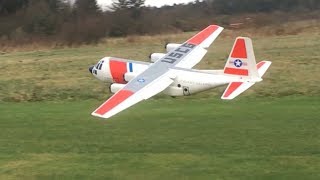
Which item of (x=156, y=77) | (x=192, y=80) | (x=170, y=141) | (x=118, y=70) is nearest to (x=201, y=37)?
(x=118, y=70)

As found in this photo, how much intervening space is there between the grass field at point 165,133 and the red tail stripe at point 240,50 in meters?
2.60

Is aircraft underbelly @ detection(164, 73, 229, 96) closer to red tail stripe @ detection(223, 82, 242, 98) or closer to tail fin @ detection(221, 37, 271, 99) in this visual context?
tail fin @ detection(221, 37, 271, 99)

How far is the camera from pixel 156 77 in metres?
19.4

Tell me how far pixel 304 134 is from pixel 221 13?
5752 centimetres

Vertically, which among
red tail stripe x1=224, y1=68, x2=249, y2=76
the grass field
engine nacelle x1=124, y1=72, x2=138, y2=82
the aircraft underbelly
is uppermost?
red tail stripe x1=224, y1=68, x2=249, y2=76

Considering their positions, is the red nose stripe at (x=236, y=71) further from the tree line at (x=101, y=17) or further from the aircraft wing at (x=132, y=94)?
the tree line at (x=101, y=17)

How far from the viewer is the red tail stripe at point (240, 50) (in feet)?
64.6

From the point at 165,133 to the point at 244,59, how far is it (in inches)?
149

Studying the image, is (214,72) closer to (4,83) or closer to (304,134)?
(304,134)

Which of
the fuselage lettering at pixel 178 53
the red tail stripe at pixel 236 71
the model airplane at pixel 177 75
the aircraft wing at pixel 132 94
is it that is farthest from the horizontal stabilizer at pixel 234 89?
the fuselage lettering at pixel 178 53

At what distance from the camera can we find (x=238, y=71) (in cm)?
1997

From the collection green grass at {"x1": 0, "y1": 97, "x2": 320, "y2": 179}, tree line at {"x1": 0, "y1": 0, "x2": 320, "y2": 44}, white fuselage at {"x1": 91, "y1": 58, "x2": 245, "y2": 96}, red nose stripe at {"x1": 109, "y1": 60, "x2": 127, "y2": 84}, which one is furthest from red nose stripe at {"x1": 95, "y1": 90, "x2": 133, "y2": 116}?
tree line at {"x1": 0, "y1": 0, "x2": 320, "y2": 44}

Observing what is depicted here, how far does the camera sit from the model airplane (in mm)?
18125

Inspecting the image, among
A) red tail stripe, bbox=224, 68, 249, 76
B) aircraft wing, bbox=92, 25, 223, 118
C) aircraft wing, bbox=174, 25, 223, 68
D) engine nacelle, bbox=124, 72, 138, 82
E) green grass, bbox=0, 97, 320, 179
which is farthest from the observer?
aircraft wing, bbox=174, 25, 223, 68
